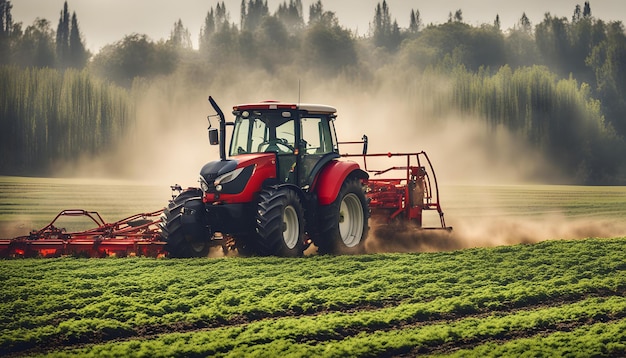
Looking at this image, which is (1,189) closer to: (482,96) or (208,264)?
(208,264)

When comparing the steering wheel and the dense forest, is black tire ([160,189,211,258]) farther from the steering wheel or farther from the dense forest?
the dense forest

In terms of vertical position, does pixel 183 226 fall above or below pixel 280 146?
below

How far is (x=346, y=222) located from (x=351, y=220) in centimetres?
15

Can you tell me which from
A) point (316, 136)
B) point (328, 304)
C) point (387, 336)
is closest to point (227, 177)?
point (316, 136)

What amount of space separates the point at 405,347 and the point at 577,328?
224 cm

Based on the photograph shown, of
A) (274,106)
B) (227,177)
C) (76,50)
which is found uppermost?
(76,50)

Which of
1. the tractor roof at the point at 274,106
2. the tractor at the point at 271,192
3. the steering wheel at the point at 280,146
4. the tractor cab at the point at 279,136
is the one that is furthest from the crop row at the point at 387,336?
the tractor roof at the point at 274,106

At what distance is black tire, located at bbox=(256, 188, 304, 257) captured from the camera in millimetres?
14547

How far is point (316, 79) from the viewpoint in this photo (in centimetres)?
5247

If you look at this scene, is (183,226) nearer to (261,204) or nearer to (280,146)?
(261,204)

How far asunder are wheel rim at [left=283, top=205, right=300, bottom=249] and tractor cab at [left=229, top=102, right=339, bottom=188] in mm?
621

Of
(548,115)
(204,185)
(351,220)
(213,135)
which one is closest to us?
(213,135)

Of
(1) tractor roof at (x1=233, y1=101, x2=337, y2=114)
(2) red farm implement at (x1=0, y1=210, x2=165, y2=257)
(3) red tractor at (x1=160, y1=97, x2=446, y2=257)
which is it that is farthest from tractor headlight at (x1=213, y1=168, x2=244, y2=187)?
(2) red farm implement at (x1=0, y1=210, x2=165, y2=257)

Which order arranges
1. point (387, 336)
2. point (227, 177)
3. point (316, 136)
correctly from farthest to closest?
point (316, 136) → point (227, 177) → point (387, 336)
